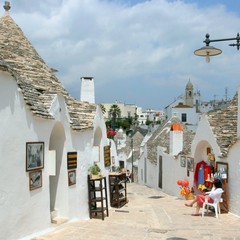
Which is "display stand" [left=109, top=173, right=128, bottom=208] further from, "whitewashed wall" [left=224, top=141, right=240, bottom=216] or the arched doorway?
the arched doorway

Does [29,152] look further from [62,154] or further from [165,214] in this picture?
[165,214]

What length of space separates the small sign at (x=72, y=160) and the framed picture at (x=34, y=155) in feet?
5.76

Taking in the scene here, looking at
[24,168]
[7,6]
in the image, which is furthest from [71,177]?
[7,6]

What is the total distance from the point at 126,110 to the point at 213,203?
126 m

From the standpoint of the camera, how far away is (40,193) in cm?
838

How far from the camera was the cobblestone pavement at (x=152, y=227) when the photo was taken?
27.9ft

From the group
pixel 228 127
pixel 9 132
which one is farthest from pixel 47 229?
pixel 228 127

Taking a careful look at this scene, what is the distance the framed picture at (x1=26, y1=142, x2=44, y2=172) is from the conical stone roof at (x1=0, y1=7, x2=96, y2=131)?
1546 mm

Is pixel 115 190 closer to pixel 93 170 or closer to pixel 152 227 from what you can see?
pixel 93 170

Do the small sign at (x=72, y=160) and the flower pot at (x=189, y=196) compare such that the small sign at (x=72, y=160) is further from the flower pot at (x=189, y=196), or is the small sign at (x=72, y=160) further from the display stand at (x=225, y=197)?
the flower pot at (x=189, y=196)

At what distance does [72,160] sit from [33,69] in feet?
11.3

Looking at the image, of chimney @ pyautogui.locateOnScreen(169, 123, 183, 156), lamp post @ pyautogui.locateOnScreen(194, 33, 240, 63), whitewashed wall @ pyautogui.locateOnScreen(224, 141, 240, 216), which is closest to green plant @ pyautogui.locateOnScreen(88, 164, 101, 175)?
whitewashed wall @ pyautogui.locateOnScreen(224, 141, 240, 216)

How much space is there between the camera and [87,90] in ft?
48.5

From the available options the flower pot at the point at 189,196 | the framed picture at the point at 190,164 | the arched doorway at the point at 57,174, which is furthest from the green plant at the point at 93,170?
the framed picture at the point at 190,164
